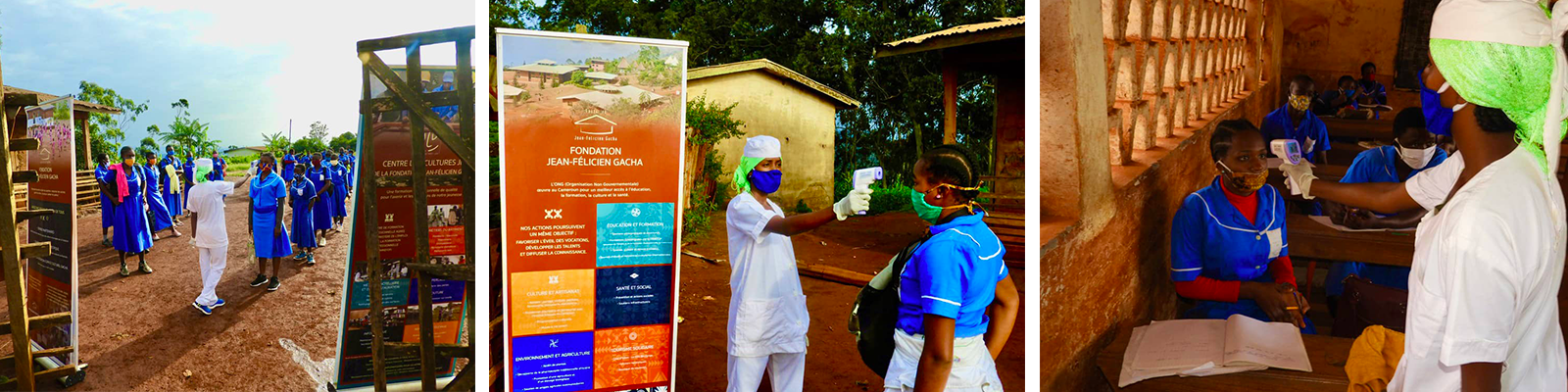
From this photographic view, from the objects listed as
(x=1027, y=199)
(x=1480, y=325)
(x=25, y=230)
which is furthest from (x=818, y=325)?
(x=25, y=230)

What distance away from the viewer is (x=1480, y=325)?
2150 mm

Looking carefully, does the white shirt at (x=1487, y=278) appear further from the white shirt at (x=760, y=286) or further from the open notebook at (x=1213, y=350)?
the white shirt at (x=760, y=286)

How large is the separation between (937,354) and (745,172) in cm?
102

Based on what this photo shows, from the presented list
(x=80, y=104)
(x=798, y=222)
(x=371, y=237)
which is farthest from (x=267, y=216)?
(x=798, y=222)

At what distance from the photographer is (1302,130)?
245cm

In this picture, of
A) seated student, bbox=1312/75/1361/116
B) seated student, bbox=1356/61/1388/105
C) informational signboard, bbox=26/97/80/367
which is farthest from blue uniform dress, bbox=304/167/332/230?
seated student, bbox=1356/61/1388/105

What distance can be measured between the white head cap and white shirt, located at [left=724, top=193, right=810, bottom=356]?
0.16 m

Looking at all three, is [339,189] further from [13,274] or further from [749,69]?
[749,69]

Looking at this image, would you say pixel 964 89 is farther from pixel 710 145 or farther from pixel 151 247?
pixel 151 247

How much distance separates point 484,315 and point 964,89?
88.6 inches

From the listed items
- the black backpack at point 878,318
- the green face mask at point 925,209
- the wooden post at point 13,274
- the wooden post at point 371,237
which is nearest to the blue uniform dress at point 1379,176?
the green face mask at point 925,209

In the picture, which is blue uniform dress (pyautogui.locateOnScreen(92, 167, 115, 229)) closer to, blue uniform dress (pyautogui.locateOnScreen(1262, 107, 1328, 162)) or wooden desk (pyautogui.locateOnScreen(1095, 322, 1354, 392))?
wooden desk (pyautogui.locateOnScreen(1095, 322, 1354, 392))

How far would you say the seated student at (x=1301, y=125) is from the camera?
96.0 inches

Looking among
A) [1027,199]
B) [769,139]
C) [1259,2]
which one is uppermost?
[1259,2]
